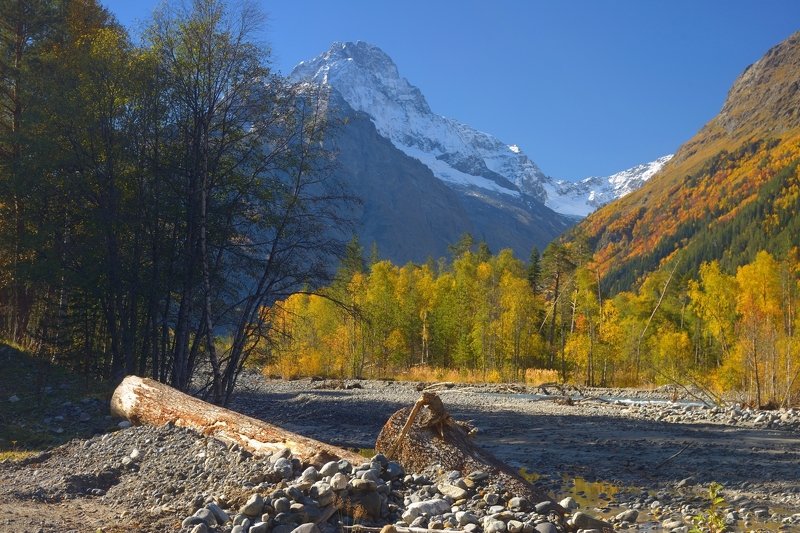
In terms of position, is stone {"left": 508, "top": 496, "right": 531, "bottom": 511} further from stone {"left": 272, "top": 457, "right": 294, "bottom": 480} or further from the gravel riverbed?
stone {"left": 272, "top": 457, "right": 294, "bottom": 480}

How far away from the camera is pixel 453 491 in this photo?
24.9ft

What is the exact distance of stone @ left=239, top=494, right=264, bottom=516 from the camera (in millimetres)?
6531

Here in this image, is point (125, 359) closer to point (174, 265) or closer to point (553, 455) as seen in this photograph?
point (174, 265)

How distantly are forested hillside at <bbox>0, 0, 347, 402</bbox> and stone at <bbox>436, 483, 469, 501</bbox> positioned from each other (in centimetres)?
982

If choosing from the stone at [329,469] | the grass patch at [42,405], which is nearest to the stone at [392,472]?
the stone at [329,469]

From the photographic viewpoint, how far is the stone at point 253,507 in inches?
257

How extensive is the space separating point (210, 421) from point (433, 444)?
3347 millimetres

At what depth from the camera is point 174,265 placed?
16.6m

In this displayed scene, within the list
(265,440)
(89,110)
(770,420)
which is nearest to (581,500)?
(265,440)

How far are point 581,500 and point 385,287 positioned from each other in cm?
4596

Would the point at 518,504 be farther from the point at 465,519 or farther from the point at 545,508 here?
the point at 465,519

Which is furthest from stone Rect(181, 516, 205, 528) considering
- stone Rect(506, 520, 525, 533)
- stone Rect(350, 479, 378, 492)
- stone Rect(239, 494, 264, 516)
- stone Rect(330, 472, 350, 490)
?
stone Rect(506, 520, 525, 533)

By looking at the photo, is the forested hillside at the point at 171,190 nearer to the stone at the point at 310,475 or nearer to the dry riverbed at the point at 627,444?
the dry riverbed at the point at 627,444

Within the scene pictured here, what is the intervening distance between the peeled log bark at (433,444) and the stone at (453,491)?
48 centimetres
